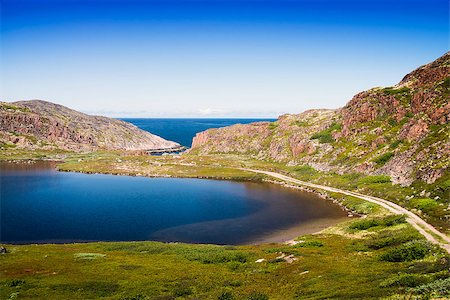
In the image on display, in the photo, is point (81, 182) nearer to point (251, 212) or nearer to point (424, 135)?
point (251, 212)

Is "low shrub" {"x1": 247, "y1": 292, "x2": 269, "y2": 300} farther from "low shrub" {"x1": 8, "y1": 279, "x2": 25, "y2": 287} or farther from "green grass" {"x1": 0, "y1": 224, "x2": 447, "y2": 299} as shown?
"low shrub" {"x1": 8, "y1": 279, "x2": 25, "y2": 287}

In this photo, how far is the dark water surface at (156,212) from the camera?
9162 cm

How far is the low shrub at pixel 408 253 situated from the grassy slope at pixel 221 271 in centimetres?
57

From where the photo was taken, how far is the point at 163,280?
49812 millimetres

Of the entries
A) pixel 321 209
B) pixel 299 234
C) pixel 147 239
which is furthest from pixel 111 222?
pixel 321 209

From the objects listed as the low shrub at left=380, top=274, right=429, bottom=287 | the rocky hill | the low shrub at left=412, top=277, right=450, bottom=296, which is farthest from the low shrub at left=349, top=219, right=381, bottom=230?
the low shrub at left=412, top=277, right=450, bottom=296

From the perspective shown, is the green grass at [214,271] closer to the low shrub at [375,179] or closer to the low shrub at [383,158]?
the low shrub at [375,179]

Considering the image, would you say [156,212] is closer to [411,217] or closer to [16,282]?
[16,282]

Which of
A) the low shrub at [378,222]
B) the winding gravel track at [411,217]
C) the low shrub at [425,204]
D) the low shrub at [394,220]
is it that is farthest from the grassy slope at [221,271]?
the low shrub at [425,204]

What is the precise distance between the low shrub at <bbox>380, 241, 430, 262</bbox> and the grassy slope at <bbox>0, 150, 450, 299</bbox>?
57 centimetres

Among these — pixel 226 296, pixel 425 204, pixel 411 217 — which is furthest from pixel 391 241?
pixel 425 204

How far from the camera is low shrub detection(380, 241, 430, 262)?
157 ft

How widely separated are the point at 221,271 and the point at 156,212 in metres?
62.7

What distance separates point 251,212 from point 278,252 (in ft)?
164
